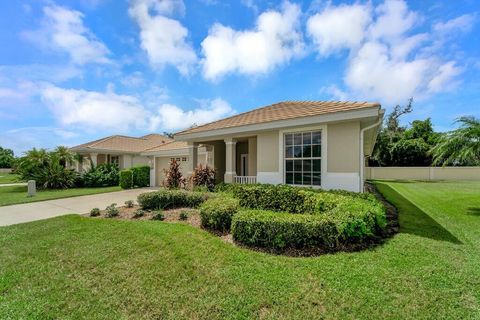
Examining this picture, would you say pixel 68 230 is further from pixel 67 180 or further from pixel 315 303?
pixel 67 180

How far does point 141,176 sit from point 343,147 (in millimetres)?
16770

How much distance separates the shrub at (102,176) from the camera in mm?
20391

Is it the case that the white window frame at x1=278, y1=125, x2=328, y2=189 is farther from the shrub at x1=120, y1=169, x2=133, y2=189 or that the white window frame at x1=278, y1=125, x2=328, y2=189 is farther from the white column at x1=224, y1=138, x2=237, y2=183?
the shrub at x1=120, y1=169, x2=133, y2=189

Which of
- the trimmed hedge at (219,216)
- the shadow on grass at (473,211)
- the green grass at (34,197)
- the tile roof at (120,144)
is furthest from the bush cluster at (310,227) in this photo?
the tile roof at (120,144)

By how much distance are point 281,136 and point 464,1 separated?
23.8 ft

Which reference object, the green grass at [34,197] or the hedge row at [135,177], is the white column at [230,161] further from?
the hedge row at [135,177]

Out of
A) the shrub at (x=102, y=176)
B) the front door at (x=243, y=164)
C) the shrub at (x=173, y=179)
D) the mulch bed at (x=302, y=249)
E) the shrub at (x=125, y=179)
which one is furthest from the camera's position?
the shrub at (x=102, y=176)

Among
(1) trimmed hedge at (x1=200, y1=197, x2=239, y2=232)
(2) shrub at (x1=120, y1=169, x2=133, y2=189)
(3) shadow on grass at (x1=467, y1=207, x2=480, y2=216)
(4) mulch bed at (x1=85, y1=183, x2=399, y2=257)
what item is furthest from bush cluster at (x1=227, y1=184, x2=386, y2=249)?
(2) shrub at (x1=120, y1=169, x2=133, y2=189)

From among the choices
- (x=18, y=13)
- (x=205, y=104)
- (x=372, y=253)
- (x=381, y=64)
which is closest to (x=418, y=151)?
(x=381, y=64)

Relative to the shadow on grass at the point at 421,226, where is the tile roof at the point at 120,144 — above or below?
above

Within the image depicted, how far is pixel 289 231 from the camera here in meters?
4.97

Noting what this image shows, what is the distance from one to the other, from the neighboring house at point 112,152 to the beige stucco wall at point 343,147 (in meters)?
19.2

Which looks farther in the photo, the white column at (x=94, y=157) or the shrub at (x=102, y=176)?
the white column at (x=94, y=157)

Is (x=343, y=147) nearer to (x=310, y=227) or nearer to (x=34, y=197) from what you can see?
(x=310, y=227)
